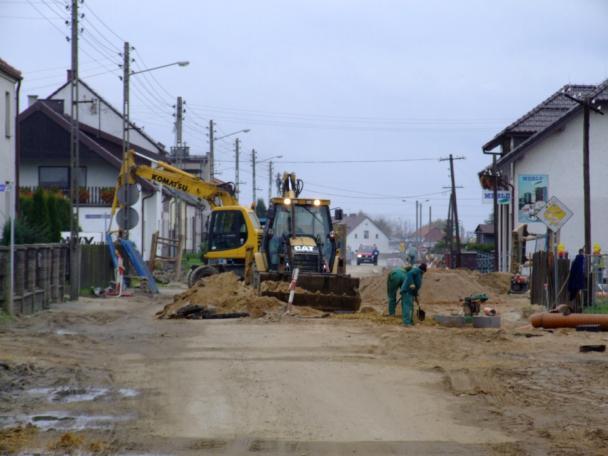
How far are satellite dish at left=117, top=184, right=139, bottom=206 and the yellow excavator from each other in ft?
0.86

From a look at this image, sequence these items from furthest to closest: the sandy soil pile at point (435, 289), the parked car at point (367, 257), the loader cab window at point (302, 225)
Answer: the parked car at point (367, 257) → the sandy soil pile at point (435, 289) → the loader cab window at point (302, 225)

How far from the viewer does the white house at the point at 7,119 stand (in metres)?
34.2

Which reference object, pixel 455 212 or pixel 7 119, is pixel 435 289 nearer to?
pixel 7 119

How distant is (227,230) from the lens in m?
33.9

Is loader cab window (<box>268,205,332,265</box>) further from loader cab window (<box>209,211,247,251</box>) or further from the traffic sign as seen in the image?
the traffic sign

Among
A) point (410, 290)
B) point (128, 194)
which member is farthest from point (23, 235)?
point (410, 290)

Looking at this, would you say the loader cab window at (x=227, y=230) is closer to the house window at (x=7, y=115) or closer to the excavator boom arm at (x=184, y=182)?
the excavator boom arm at (x=184, y=182)

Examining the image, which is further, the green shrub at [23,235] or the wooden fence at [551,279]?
the green shrub at [23,235]

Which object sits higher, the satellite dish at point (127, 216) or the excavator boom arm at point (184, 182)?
the excavator boom arm at point (184, 182)

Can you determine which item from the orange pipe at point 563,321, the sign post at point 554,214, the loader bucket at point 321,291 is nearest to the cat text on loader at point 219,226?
the loader bucket at point 321,291

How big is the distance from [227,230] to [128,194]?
3.48m

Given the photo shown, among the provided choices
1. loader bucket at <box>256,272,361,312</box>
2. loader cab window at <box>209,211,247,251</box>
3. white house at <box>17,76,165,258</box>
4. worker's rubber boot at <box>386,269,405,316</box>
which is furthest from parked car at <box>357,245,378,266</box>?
worker's rubber boot at <box>386,269,405,316</box>

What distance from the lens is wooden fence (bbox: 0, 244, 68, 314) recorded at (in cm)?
2252

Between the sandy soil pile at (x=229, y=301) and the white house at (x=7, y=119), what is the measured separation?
32.0 ft
